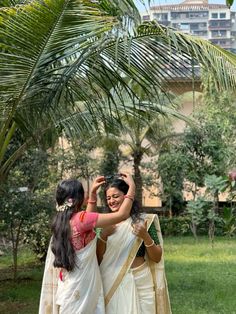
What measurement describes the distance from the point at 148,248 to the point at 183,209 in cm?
1576

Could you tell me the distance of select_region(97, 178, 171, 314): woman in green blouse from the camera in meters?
3.59

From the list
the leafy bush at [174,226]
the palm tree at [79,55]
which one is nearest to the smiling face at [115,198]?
the palm tree at [79,55]

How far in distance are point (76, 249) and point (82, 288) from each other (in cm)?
24

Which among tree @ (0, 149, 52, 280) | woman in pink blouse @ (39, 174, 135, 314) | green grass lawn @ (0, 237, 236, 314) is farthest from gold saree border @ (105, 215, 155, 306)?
tree @ (0, 149, 52, 280)

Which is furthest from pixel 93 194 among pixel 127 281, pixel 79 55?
pixel 79 55

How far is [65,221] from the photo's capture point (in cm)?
338

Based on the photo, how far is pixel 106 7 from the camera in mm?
4754

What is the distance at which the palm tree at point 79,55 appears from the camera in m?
3.83

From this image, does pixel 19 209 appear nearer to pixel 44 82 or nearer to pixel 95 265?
pixel 44 82

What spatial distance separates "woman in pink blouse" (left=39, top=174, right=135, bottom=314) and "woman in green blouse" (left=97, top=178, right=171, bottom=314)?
12 cm

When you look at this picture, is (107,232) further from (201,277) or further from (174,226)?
(174,226)

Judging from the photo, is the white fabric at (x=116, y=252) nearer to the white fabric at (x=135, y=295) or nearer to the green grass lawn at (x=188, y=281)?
the white fabric at (x=135, y=295)

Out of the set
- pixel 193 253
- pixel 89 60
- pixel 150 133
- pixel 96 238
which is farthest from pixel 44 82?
pixel 150 133

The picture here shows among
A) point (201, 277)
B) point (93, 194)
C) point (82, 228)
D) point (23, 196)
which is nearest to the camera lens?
point (82, 228)
